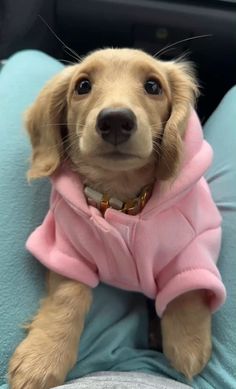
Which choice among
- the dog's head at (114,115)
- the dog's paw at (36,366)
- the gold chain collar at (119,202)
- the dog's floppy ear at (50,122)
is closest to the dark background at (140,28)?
the dog's head at (114,115)

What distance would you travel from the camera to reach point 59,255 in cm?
113

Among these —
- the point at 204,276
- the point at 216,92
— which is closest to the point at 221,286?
the point at 204,276

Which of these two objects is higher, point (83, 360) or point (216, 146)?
point (216, 146)

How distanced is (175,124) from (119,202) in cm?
18

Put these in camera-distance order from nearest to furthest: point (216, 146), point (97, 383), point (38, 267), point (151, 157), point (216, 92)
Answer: point (97, 383)
point (151, 157)
point (38, 267)
point (216, 146)
point (216, 92)

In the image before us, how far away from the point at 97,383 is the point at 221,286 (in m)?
0.29

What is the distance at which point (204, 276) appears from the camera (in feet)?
3.53

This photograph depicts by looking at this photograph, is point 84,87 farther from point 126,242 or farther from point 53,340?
Answer: point 53,340

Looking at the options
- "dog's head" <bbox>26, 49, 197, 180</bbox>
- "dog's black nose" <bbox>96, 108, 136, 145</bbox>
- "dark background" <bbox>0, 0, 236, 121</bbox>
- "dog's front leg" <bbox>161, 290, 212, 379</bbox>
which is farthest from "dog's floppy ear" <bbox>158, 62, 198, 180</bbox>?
"dark background" <bbox>0, 0, 236, 121</bbox>

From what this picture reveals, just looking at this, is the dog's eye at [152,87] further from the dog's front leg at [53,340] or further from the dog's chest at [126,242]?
the dog's front leg at [53,340]

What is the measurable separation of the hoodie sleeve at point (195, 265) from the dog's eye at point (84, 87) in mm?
272

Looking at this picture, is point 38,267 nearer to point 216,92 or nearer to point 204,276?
point 204,276

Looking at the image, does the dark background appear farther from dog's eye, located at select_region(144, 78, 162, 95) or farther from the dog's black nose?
the dog's black nose

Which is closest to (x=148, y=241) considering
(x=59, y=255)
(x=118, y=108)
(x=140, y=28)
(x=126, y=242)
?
(x=126, y=242)
